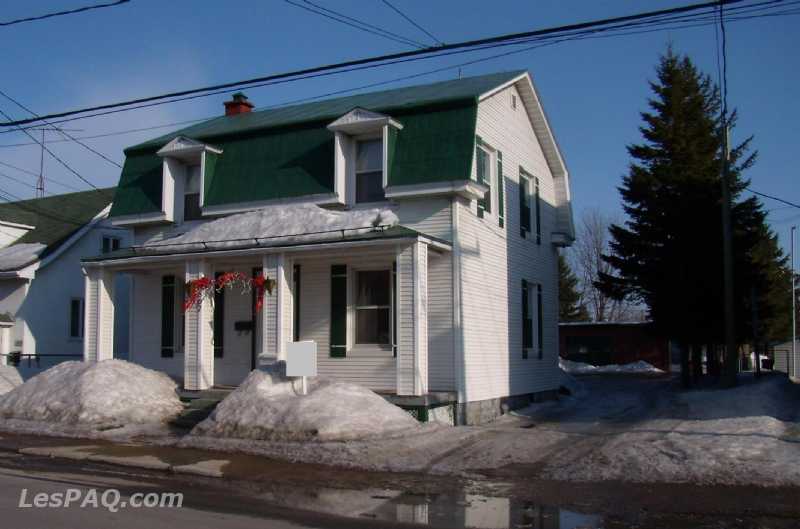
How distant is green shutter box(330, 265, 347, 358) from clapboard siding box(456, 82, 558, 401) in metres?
2.56

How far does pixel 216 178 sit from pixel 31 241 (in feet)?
41.1

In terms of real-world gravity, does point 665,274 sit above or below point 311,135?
below

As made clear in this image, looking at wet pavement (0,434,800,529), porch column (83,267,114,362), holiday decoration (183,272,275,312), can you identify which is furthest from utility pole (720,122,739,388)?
porch column (83,267,114,362)

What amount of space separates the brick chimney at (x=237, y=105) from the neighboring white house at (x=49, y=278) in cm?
513

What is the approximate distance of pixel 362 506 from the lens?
9.41 metres

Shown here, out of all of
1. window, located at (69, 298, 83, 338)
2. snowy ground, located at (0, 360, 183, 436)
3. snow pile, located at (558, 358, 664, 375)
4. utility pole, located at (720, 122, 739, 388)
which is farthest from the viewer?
snow pile, located at (558, 358, 664, 375)

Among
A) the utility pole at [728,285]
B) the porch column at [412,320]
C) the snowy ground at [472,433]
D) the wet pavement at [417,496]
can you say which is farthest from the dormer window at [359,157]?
the utility pole at [728,285]

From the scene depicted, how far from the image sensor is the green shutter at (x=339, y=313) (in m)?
17.3

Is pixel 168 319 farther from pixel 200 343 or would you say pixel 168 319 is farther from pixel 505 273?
pixel 505 273

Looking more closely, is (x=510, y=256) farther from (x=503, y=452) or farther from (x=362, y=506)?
(x=362, y=506)

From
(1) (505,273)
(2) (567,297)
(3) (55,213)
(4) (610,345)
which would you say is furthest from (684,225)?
(2) (567,297)

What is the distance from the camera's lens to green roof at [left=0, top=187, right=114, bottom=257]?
2844 centimetres

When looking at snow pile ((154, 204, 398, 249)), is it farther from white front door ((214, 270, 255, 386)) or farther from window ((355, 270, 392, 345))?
window ((355, 270, 392, 345))

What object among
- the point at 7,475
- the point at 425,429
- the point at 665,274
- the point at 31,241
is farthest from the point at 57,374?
the point at 665,274
